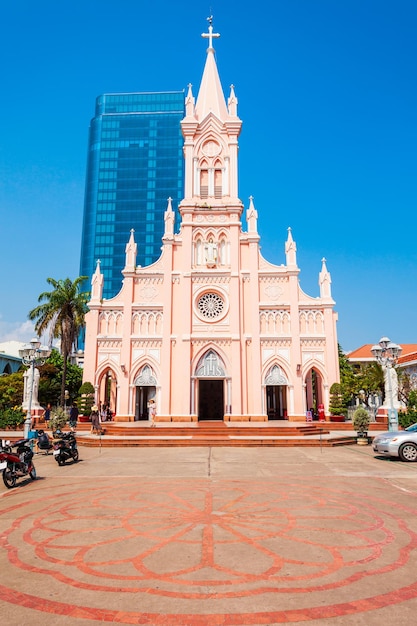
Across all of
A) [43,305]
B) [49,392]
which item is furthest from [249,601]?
[49,392]

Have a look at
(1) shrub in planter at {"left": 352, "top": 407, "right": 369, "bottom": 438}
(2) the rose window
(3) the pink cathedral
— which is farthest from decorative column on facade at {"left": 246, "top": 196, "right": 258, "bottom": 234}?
(1) shrub in planter at {"left": 352, "top": 407, "right": 369, "bottom": 438}

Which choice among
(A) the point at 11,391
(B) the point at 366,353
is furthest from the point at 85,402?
(B) the point at 366,353

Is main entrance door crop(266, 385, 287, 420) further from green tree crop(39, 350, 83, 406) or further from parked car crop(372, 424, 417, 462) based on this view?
green tree crop(39, 350, 83, 406)

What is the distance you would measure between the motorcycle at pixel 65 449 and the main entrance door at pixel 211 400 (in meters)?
17.8

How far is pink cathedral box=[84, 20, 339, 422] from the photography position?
29781 millimetres

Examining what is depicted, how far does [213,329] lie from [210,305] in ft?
6.19

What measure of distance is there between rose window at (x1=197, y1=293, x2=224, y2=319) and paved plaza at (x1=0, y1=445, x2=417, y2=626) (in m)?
20.2

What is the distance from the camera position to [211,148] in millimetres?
34719

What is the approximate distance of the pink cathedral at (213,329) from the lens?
97.7ft

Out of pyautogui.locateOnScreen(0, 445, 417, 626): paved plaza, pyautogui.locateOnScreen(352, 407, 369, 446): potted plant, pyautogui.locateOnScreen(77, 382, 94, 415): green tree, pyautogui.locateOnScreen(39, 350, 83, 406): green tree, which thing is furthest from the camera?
pyautogui.locateOnScreen(39, 350, 83, 406): green tree

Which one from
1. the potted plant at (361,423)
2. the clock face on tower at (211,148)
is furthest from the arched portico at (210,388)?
the clock face on tower at (211,148)

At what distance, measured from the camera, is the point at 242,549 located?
226 inches

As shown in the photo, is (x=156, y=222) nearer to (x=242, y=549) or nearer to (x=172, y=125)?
(x=172, y=125)

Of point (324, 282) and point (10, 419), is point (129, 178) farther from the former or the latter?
point (10, 419)
